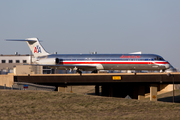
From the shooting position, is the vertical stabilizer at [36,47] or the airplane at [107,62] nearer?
the airplane at [107,62]

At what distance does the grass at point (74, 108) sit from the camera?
30062mm

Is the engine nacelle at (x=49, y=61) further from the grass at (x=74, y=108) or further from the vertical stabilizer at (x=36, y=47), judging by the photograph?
the grass at (x=74, y=108)

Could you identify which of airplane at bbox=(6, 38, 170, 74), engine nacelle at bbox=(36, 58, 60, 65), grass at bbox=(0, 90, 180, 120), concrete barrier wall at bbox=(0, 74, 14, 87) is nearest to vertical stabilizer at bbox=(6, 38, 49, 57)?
airplane at bbox=(6, 38, 170, 74)

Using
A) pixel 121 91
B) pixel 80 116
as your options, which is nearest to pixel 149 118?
pixel 80 116

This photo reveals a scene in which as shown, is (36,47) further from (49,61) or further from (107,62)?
(107,62)

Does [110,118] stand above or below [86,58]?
below

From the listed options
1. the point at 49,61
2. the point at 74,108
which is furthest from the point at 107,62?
the point at 74,108

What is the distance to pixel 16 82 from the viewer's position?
56.2 meters

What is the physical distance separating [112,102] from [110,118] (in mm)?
8300

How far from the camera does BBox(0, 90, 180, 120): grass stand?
30.1 metres

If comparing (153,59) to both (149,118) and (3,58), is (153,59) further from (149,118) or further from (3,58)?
(3,58)

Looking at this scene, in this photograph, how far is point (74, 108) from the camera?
33.9 metres

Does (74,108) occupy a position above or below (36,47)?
below

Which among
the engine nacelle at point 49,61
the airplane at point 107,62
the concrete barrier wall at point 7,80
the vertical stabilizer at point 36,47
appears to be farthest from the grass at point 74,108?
the vertical stabilizer at point 36,47
